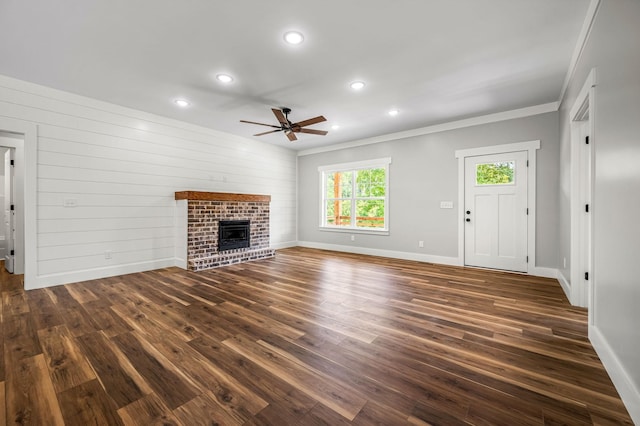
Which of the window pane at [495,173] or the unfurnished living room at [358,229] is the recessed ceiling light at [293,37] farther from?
the window pane at [495,173]

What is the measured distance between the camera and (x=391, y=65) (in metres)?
3.09

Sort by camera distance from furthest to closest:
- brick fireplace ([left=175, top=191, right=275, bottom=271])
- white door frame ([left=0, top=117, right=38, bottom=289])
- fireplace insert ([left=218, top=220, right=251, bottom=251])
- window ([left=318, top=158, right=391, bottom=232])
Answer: window ([left=318, top=158, right=391, bottom=232]) < fireplace insert ([left=218, top=220, right=251, bottom=251]) < brick fireplace ([left=175, top=191, right=275, bottom=271]) < white door frame ([left=0, top=117, right=38, bottom=289])

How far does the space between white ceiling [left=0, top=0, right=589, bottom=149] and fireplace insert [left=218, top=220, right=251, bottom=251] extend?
2274 millimetres

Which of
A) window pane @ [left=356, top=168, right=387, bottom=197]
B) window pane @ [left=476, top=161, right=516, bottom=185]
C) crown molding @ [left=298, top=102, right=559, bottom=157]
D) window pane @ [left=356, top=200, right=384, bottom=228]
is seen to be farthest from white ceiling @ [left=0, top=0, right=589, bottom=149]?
window pane @ [left=356, top=200, right=384, bottom=228]

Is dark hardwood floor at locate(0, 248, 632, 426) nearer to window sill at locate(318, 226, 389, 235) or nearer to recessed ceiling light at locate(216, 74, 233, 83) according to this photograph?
window sill at locate(318, 226, 389, 235)

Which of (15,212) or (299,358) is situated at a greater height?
(15,212)

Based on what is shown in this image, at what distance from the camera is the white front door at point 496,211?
4500 mm

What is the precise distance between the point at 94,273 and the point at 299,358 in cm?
389

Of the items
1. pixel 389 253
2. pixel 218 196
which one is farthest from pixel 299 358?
pixel 389 253

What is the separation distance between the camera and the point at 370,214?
6410mm

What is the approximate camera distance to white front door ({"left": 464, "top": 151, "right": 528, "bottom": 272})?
450cm

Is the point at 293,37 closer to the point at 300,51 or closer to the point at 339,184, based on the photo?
the point at 300,51

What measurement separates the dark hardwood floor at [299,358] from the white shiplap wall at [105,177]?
741 millimetres

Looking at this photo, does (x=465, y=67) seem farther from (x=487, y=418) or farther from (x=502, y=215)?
(x=487, y=418)
